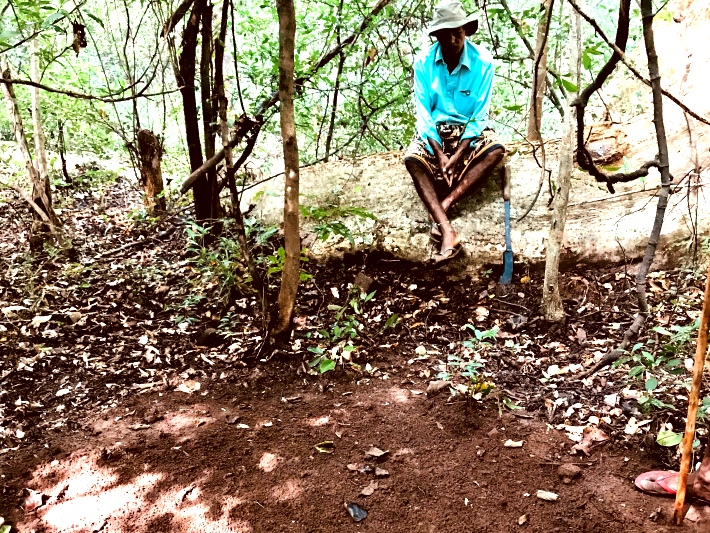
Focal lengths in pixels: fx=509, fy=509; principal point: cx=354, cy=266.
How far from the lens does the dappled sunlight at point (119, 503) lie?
219cm

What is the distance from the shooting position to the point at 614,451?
2484mm

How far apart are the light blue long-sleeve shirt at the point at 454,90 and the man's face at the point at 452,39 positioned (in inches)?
3.0

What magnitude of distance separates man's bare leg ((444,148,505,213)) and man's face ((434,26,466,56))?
85 centimetres

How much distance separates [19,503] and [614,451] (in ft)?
9.17

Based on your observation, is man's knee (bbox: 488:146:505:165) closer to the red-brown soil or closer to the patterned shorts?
the patterned shorts

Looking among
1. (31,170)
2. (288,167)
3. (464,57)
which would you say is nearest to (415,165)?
(464,57)

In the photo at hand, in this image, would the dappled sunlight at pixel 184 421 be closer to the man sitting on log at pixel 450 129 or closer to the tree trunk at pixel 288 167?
the tree trunk at pixel 288 167

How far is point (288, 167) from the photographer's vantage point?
3.07 meters

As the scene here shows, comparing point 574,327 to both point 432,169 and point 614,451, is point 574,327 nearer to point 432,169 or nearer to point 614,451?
point 614,451

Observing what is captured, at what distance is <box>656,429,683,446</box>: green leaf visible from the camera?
233 centimetres

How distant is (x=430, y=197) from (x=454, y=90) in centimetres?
91

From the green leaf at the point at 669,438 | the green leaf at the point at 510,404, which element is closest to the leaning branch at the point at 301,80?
the green leaf at the point at 510,404

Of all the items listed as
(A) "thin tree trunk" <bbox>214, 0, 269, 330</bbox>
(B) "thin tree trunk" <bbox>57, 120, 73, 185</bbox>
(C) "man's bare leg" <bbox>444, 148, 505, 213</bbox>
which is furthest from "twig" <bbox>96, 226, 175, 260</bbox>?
(C) "man's bare leg" <bbox>444, 148, 505, 213</bbox>

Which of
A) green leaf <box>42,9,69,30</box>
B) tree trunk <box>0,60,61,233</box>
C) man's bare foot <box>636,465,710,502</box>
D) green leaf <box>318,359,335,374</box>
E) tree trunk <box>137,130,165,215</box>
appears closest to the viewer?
man's bare foot <box>636,465,710,502</box>
